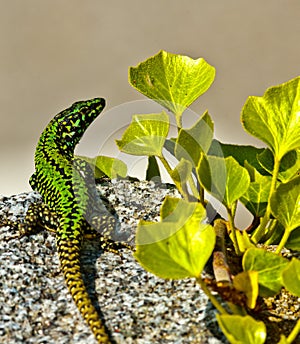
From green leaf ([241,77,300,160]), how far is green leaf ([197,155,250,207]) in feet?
0.14

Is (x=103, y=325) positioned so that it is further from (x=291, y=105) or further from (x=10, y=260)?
(x=291, y=105)

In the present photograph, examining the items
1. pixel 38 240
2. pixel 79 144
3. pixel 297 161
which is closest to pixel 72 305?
pixel 38 240

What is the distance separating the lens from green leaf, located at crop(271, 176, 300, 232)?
605 mm

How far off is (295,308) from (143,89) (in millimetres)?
289

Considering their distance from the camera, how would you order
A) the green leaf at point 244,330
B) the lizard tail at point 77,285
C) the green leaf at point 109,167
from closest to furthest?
the green leaf at point 244,330 → the lizard tail at point 77,285 → the green leaf at point 109,167

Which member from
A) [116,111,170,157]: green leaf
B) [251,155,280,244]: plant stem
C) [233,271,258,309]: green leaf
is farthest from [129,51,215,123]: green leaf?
[233,271,258,309]: green leaf

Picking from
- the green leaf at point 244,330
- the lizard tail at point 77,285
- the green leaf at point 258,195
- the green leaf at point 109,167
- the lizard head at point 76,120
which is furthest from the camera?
the lizard head at point 76,120

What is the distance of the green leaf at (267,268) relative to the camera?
1.81 ft

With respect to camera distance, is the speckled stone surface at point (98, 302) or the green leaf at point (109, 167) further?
the green leaf at point (109, 167)

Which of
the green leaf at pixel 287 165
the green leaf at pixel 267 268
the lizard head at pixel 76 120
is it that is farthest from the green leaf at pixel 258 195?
the lizard head at pixel 76 120

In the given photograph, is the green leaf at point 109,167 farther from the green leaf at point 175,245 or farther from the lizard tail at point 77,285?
the green leaf at point 175,245

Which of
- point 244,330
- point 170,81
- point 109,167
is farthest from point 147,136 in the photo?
point 244,330

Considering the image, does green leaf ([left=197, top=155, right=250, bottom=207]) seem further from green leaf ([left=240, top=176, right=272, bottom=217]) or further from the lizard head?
the lizard head

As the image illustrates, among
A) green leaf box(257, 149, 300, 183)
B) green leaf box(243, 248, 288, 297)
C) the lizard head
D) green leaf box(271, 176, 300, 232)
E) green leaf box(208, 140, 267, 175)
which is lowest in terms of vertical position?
green leaf box(243, 248, 288, 297)
